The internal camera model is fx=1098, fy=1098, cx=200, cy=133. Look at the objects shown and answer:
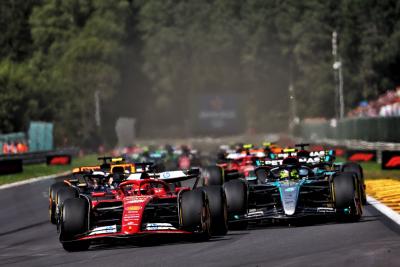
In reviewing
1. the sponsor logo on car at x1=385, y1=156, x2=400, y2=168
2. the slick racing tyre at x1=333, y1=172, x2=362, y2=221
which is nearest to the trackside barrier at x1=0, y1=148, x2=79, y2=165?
the sponsor logo on car at x1=385, y1=156, x2=400, y2=168

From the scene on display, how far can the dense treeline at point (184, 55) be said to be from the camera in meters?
102

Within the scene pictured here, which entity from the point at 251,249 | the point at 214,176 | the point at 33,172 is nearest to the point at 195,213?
the point at 251,249

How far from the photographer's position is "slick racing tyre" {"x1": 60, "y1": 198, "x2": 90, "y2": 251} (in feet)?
46.2

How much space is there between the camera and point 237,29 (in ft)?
440

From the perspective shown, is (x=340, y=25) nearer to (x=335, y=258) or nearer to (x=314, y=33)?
(x=314, y=33)

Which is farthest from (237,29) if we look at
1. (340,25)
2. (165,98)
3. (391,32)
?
(391,32)

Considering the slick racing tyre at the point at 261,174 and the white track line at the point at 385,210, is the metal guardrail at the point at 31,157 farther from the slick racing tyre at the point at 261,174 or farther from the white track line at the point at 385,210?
the slick racing tyre at the point at 261,174

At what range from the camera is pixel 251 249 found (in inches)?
522

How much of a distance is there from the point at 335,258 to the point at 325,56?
344 feet

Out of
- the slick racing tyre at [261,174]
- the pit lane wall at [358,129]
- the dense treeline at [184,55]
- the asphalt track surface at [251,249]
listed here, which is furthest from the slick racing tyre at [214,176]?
the dense treeline at [184,55]

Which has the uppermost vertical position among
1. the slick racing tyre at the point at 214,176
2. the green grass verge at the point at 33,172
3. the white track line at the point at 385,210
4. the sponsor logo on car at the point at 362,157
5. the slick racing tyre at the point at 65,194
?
the slick racing tyre at the point at 65,194

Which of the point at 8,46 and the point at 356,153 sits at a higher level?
the point at 8,46

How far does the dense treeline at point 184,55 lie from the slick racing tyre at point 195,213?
2405 inches

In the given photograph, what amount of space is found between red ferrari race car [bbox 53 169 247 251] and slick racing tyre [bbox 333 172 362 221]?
5.55ft
